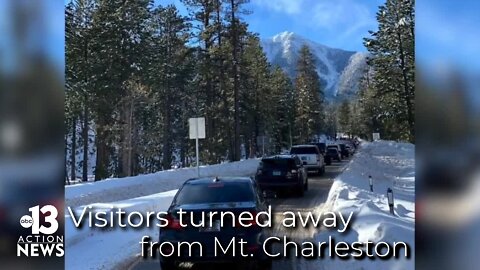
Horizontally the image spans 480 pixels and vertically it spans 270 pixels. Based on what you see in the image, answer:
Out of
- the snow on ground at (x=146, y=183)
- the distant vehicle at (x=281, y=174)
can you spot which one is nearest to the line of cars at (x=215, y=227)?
the snow on ground at (x=146, y=183)

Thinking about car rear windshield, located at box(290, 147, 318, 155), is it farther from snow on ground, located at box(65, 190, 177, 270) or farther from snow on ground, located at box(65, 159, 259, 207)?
snow on ground, located at box(65, 190, 177, 270)

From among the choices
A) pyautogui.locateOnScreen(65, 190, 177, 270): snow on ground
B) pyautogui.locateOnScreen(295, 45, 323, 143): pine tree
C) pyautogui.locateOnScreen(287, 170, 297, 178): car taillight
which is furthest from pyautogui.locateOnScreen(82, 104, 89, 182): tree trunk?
pyautogui.locateOnScreen(287, 170, 297, 178): car taillight

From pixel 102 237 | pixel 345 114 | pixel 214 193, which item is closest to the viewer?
pixel 102 237

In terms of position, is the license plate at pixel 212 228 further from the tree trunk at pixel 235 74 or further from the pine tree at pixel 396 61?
the tree trunk at pixel 235 74

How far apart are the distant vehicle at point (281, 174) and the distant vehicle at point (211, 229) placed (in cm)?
470

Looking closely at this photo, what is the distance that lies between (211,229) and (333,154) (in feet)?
65.8

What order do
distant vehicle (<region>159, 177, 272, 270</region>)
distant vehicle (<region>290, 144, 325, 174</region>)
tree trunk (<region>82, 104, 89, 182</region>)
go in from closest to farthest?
distant vehicle (<region>159, 177, 272, 270</region>) → tree trunk (<region>82, 104, 89, 182</region>) → distant vehicle (<region>290, 144, 325, 174</region>)

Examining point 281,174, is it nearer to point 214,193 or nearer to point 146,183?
point 146,183

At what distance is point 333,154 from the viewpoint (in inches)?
919

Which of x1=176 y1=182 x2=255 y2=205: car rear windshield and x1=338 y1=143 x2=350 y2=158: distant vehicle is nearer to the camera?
x1=176 y1=182 x2=255 y2=205: car rear windshield

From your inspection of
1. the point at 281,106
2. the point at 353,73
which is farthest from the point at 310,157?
the point at 353,73

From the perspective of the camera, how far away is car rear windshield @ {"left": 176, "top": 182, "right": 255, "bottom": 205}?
14.0 ft

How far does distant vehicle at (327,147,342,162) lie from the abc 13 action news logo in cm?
1976

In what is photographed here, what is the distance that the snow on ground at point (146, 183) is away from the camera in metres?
5.71
